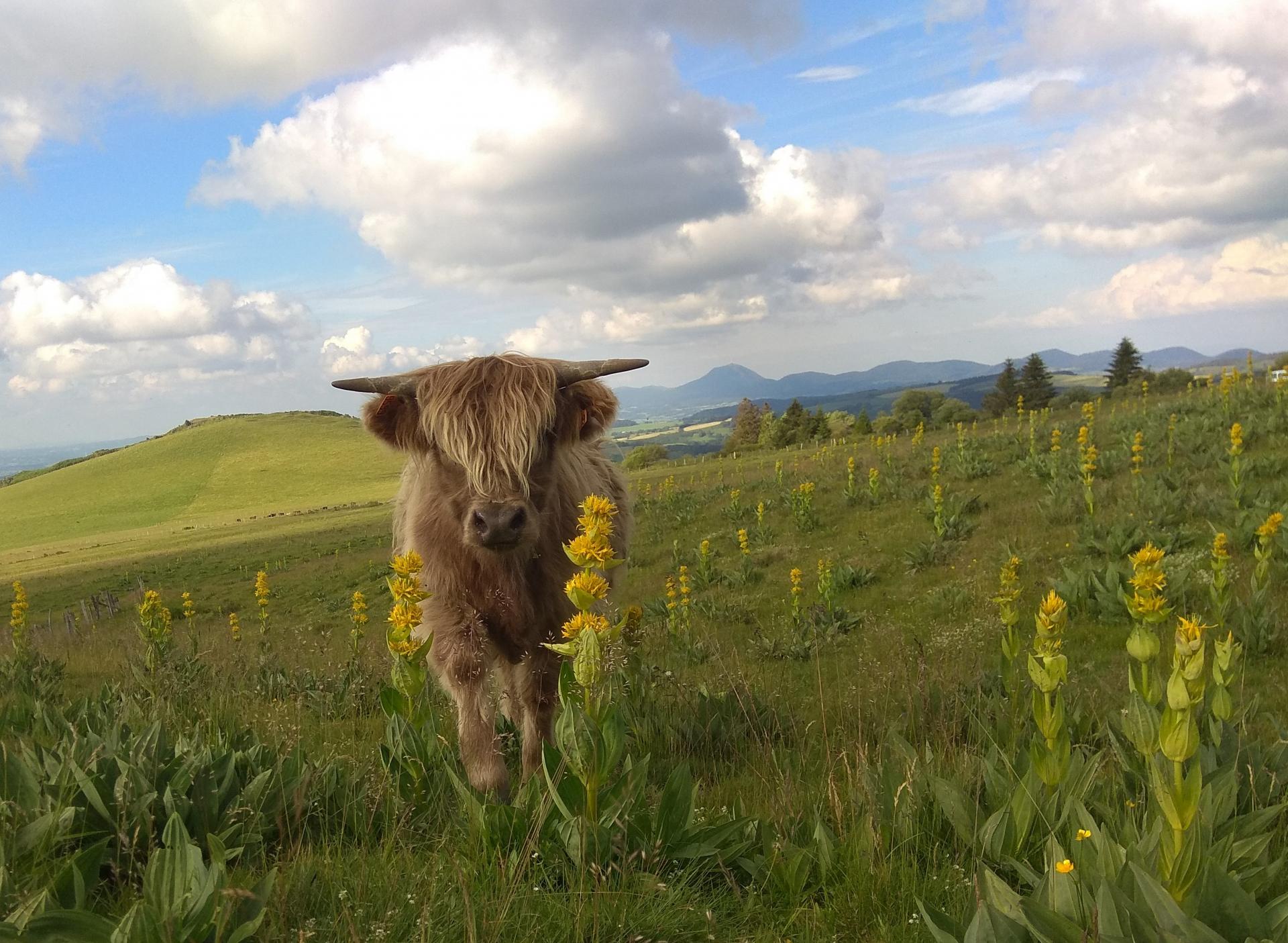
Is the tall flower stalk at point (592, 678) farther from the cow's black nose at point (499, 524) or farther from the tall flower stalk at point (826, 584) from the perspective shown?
the tall flower stalk at point (826, 584)

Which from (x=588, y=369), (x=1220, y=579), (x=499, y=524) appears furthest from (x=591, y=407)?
(x=1220, y=579)

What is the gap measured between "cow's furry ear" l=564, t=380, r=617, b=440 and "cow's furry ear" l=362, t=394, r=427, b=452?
1.00 metres

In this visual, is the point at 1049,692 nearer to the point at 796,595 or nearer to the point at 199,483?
the point at 796,595

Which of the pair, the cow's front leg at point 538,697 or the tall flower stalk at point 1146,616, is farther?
the cow's front leg at point 538,697

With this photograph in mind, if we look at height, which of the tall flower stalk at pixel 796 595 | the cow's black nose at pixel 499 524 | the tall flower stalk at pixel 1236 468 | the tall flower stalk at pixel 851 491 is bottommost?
the tall flower stalk at pixel 796 595

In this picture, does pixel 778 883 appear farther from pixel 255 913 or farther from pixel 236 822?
pixel 236 822

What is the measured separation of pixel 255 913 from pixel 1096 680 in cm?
568

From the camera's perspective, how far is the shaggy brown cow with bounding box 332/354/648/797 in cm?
464

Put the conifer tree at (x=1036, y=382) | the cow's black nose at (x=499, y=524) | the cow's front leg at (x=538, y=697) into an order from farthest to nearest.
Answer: the conifer tree at (x=1036, y=382)
the cow's front leg at (x=538, y=697)
the cow's black nose at (x=499, y=524)

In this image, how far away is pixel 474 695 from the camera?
4.80 metres

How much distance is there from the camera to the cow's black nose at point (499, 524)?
420 centimetres

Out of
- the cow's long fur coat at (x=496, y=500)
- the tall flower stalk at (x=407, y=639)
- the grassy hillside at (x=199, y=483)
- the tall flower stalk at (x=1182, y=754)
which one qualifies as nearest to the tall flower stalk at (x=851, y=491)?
the cow's long fur coat at (x=496, y=500)

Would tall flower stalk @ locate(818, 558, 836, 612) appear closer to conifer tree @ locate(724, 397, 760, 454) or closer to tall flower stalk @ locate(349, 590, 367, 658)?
tall flower stalk @ locate(349, 590, 367, 658)

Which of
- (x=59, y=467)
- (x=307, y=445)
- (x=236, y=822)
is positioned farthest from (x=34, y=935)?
(x=59, y=467)
